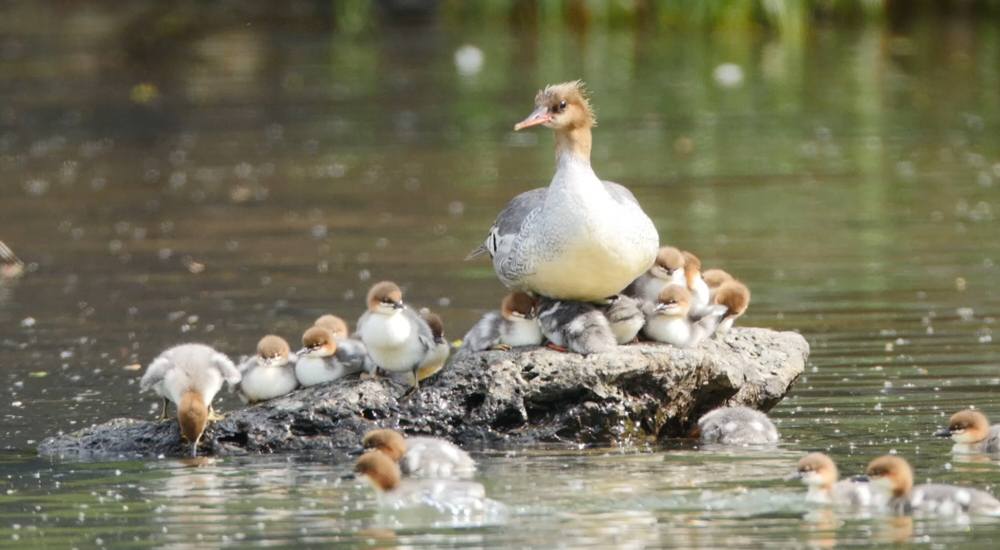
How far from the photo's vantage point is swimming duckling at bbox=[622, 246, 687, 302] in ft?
29.3

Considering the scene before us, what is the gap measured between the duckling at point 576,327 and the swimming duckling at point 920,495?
1.93 m

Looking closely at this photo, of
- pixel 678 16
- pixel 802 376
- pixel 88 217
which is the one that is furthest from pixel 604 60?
pixel 802 376

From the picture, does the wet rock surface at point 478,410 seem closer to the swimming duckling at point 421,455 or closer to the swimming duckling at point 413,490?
the swimming duckling at point 421,455

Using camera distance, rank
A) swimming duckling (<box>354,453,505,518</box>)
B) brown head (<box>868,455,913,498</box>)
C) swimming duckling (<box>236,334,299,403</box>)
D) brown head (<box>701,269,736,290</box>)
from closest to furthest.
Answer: brown head (<box>868,455,913,498</box>) < swimming duckling (<box>354,453,505,518</box>) < swimming duckling (<box>236,334,299,403</box>) < brown head (<box>701,269,736,290</box>)

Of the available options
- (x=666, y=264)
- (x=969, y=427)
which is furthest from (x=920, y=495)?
(x=666, y=264)

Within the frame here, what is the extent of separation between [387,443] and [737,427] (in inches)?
72.1

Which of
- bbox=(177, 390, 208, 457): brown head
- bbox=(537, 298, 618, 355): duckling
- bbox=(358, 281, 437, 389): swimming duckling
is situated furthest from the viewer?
bbox=(537, 298, 618, 355): duckling

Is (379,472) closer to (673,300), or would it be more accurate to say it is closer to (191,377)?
(191,377)

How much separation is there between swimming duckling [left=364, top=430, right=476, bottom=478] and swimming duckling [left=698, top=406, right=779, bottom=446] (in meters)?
1.40

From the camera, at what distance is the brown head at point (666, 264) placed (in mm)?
8922

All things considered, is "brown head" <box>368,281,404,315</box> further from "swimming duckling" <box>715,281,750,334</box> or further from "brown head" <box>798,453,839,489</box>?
"brown head" <box>798,453,839,489</box>

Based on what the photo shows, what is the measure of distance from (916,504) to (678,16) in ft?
101

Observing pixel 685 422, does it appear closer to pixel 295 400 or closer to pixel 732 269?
pixel 295 400

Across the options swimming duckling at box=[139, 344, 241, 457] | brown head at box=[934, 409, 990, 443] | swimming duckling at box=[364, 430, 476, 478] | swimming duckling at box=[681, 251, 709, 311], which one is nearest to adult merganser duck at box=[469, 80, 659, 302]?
swimming duckling at box=[681, 251, 709, 311]
